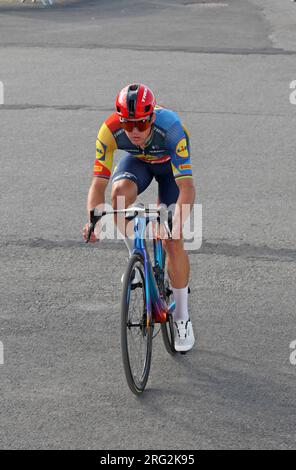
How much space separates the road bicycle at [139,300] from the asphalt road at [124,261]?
220 mm

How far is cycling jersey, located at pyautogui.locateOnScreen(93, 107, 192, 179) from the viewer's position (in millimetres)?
6539

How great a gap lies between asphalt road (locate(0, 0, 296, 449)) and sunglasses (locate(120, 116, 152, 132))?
5.55 ft

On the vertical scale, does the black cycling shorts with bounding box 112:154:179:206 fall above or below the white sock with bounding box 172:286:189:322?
above

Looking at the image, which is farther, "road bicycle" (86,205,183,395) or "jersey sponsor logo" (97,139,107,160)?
"jersey sponsor logo" (97,139,107,160)

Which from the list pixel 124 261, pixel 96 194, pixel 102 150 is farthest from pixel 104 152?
pixel 124 261

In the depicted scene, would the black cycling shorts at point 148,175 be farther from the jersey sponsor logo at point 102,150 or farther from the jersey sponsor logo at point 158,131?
the jersey sponsor logo at point 158,131

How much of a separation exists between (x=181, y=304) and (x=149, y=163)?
108 centimetres

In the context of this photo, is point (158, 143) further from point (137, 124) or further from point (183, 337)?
point (183, 337)

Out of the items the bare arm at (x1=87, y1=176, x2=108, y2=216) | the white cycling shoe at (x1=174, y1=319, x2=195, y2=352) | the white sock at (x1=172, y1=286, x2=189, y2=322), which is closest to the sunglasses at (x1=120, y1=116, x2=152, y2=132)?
the bare arm at (x1=87, y1=176, x2=108, y2=216)

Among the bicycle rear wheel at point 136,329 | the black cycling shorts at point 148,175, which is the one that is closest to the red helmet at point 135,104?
the black cycling shorts at point 148,175

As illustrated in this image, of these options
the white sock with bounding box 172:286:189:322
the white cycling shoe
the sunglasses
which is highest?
the sunglasses

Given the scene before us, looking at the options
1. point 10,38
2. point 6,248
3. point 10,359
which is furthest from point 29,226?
point 10,38

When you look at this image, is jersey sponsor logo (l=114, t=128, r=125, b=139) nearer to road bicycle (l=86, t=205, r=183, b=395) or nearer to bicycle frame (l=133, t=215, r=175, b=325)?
road bicycle (l=86, t=205, r=183, b=395)

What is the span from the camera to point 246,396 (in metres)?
6.18
